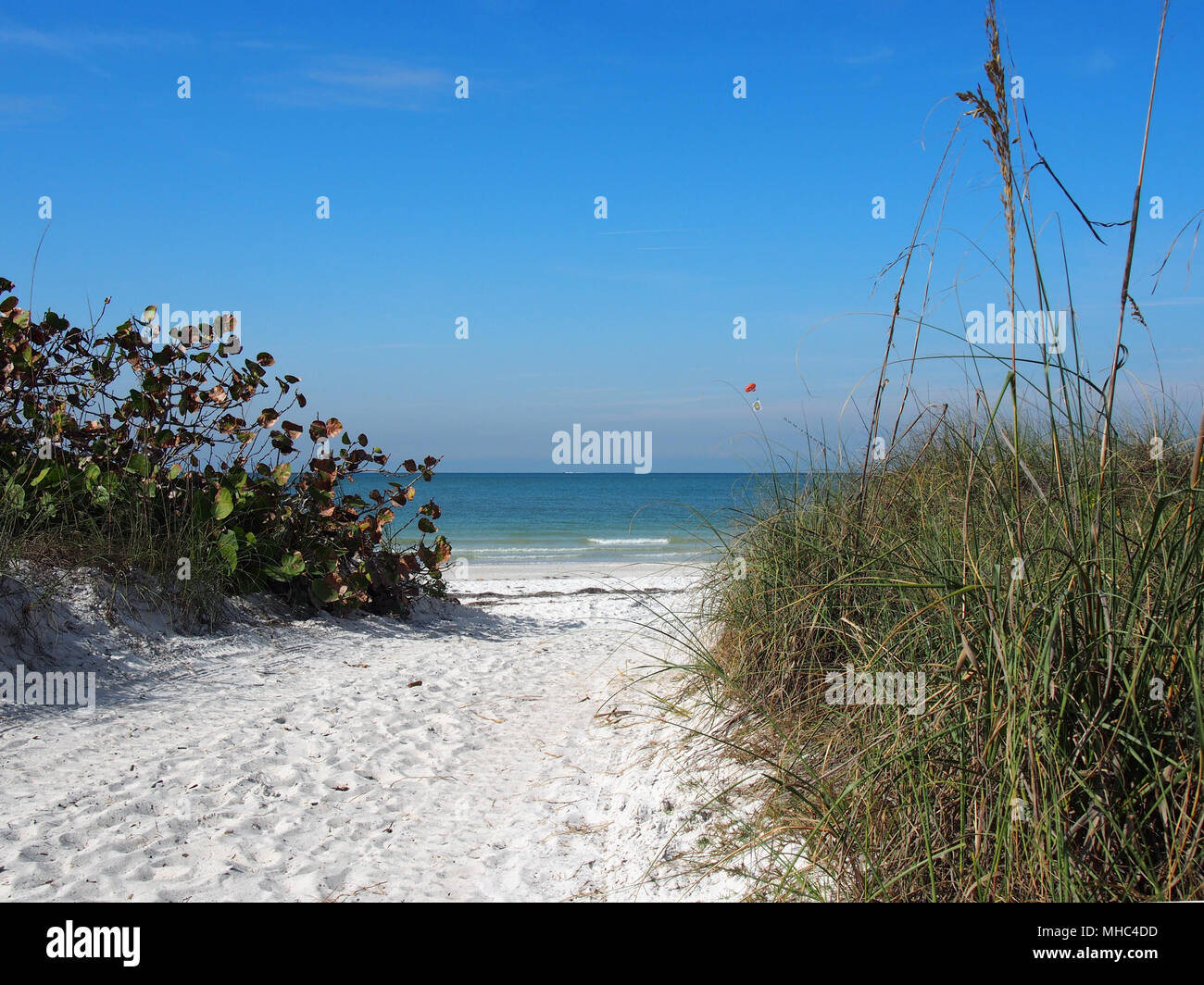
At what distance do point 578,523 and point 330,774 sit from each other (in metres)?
24.8

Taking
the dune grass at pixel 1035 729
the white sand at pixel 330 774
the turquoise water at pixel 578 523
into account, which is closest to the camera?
the dune grass at pixel 1035 729

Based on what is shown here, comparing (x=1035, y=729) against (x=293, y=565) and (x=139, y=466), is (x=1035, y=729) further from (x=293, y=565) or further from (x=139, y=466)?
(x=139, y=466)

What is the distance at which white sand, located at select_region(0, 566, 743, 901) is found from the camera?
9.12ft

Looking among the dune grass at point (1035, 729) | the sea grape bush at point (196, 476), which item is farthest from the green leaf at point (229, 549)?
the dune grass at point (1035, 729)

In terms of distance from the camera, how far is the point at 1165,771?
6.31ft

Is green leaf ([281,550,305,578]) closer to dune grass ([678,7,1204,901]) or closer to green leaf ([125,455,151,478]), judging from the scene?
green leaf ([125,455,151,478])

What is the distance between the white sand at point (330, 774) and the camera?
278 cm

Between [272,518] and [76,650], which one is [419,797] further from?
[272,518]

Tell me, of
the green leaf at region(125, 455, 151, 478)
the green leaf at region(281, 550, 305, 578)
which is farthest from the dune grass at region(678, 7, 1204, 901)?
the green leaf at region(125, 455, 151, 478)

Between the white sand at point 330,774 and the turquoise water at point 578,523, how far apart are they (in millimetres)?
1155

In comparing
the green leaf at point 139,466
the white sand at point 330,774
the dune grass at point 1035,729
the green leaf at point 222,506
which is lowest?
the white sand at point 330,774

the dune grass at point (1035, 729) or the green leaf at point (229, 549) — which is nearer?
the dune grass at point (1035, 729)

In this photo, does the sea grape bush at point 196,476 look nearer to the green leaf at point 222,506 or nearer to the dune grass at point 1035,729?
the green leaf at point 222,506
